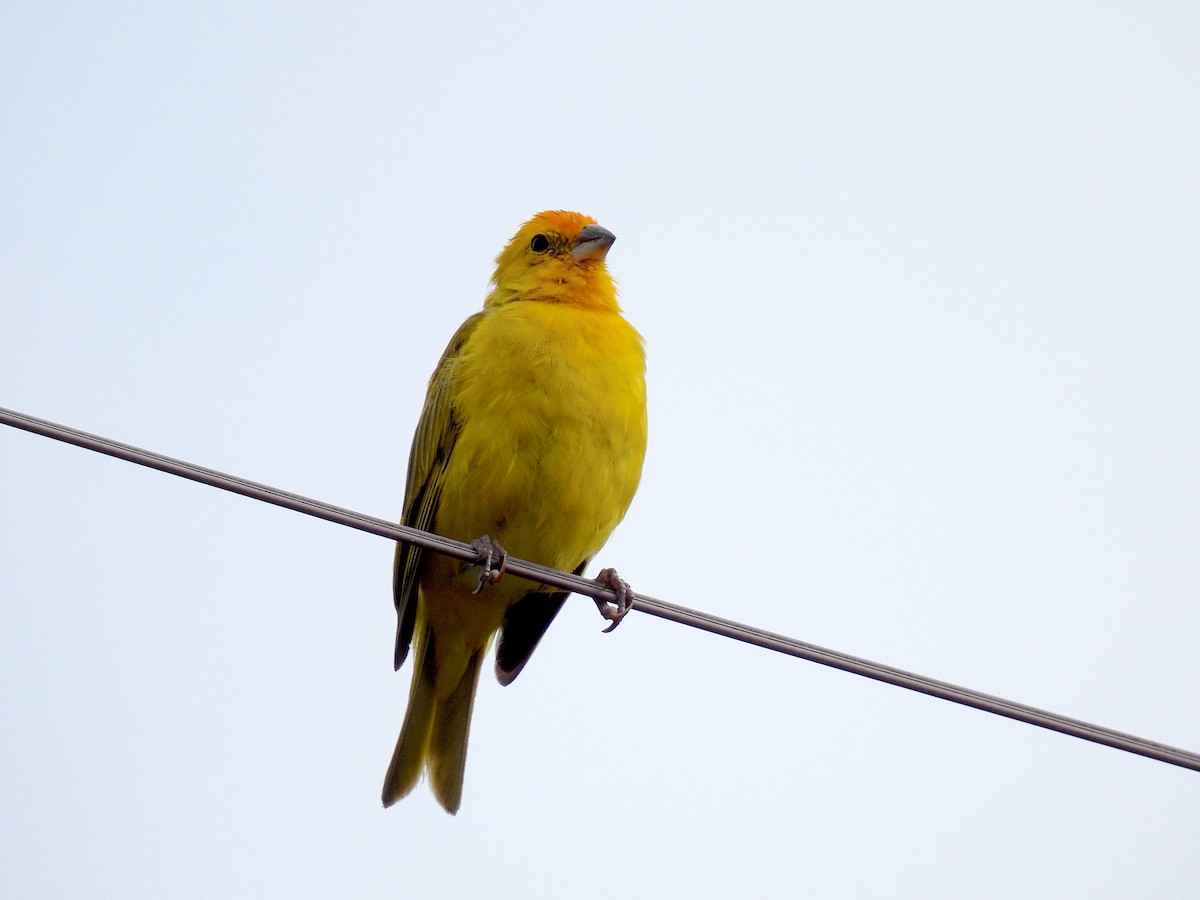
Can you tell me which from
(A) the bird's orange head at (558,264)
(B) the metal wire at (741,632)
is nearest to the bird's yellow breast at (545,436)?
(A) the bird's orange head at (558,264)

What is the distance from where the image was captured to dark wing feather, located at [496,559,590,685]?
5684 mm

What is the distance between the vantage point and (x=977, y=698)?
297 cm

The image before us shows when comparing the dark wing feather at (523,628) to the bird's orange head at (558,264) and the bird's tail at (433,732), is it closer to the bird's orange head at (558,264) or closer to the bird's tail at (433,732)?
the bird's tail at (433,732)

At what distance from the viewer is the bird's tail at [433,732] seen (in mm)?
5691

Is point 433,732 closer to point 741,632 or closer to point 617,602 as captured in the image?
point 617,602

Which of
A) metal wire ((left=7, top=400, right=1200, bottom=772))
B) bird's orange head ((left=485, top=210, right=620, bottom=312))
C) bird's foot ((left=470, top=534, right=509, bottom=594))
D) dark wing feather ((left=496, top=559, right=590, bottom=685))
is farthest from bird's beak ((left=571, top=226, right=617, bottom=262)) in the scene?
metal wire ((left=7, top=400, right=1200, bottom=772))

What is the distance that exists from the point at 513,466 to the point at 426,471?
2.19 ft

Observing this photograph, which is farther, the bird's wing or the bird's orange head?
the bird's orange head

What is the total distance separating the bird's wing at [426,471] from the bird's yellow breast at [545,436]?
0.26 ft

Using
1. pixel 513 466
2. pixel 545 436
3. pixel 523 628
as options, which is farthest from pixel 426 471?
pixel 523 628

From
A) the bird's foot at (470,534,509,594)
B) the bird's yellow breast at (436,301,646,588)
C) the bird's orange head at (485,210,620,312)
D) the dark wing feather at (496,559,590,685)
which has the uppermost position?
the bird's orange head at (485,210,620,312)

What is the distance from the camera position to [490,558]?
457 cm

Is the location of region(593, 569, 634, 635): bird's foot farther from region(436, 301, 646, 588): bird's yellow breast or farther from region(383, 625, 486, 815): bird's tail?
region(383, 625, 486, 815): bird's tail

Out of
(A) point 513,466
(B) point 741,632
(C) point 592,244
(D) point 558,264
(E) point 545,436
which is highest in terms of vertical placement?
(C) point 592,244
